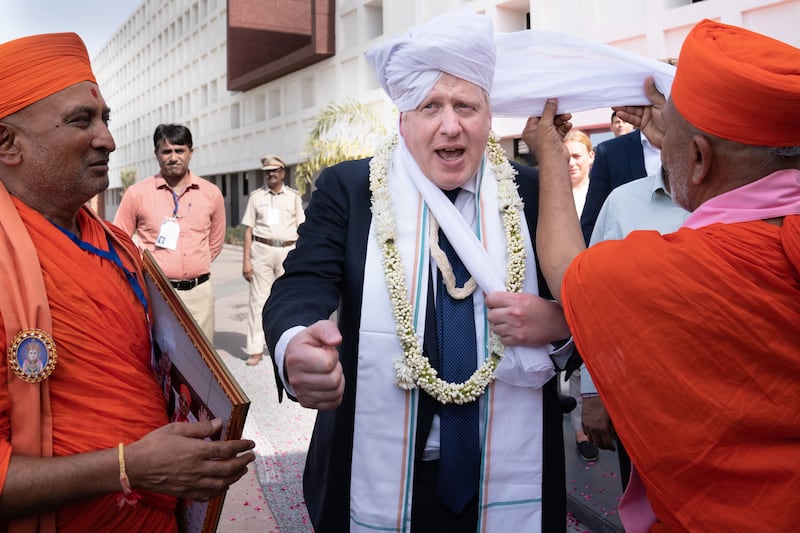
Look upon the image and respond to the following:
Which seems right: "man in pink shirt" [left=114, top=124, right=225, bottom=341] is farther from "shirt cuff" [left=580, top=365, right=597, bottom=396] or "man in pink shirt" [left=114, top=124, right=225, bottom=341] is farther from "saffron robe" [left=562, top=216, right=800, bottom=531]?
"saffron robe" [left=562, top=216, right=800, bottom=531]

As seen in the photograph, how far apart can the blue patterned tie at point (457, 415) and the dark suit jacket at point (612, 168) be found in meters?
1.45

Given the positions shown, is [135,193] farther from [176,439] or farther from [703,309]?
[703,309]

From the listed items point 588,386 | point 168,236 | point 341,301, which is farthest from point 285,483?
point 341,301

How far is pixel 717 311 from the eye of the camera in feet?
4.46

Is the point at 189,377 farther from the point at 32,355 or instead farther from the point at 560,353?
the point at 560,353

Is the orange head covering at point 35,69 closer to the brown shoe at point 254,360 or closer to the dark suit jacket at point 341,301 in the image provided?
the dark suit jacket at point 341,301

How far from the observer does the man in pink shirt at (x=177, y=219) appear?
214 inches

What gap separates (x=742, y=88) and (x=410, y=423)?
3.75 feet

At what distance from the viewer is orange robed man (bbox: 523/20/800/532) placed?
1.35 meters

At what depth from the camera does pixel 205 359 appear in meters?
1.57

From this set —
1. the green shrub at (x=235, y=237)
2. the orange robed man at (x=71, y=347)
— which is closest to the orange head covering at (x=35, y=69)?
the orange robed man at (x=71, y=347)

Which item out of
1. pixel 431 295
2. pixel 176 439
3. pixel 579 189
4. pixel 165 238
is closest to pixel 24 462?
pixel 176 439

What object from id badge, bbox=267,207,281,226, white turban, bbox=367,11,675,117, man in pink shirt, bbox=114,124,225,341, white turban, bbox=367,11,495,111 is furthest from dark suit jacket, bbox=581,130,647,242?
id badge, bbox=267,207,281,226

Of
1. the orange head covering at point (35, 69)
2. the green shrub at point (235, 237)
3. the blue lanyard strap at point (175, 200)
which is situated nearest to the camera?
the orange head covering at point (35, 69)
